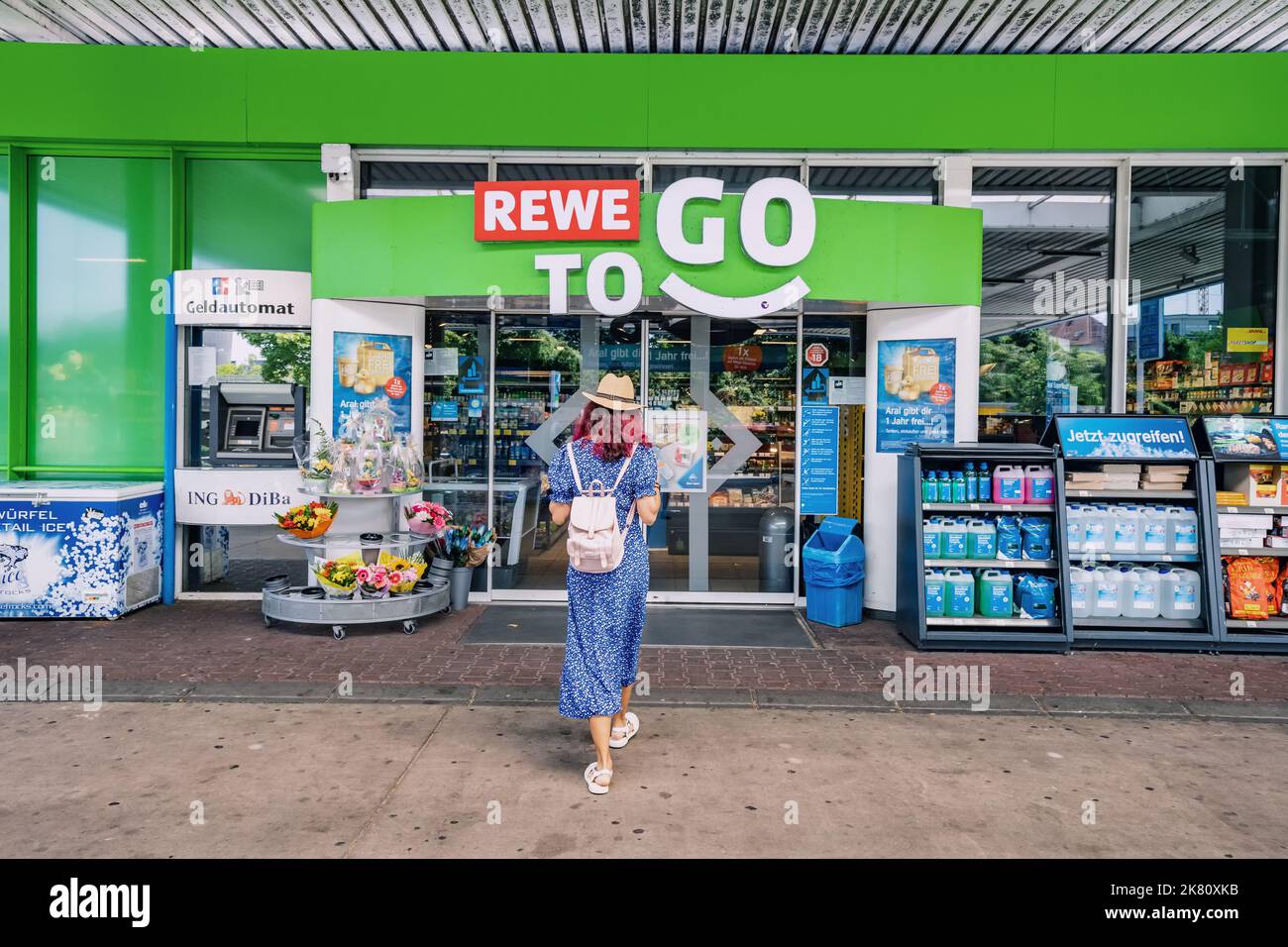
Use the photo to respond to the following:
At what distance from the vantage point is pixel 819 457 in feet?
26.3

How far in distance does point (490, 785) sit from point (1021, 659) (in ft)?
13.8

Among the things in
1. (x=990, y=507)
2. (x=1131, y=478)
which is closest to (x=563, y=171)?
(x=990, y=507)

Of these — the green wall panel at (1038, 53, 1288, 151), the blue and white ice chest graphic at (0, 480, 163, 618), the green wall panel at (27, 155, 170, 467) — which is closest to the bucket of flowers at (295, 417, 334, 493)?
the blue and white ice chest graphic at (0, 480, 163, 618)

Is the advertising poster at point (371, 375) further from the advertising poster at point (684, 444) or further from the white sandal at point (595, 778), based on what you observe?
the white sandal at point (595, 778)

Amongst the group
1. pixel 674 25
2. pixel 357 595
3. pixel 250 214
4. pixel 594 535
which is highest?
pixel 674 25

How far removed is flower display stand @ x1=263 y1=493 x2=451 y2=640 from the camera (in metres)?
6.76

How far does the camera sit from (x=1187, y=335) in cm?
799

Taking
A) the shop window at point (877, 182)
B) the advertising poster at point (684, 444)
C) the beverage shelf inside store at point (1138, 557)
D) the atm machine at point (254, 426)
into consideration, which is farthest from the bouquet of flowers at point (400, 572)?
the beverage shelf inside store at point (1138, 557)

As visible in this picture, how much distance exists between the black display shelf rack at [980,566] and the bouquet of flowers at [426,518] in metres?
3.85

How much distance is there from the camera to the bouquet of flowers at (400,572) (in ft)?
22.8

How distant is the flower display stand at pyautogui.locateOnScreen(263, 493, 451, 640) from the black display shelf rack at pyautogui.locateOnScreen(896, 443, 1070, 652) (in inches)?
150

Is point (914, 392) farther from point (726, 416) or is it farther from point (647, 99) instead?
point (647, 99)

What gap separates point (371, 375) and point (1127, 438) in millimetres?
6334

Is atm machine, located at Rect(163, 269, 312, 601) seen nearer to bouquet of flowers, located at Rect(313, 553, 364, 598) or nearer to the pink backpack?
bouquet of flowers, located at Rect(313, 553, 364, 598)
